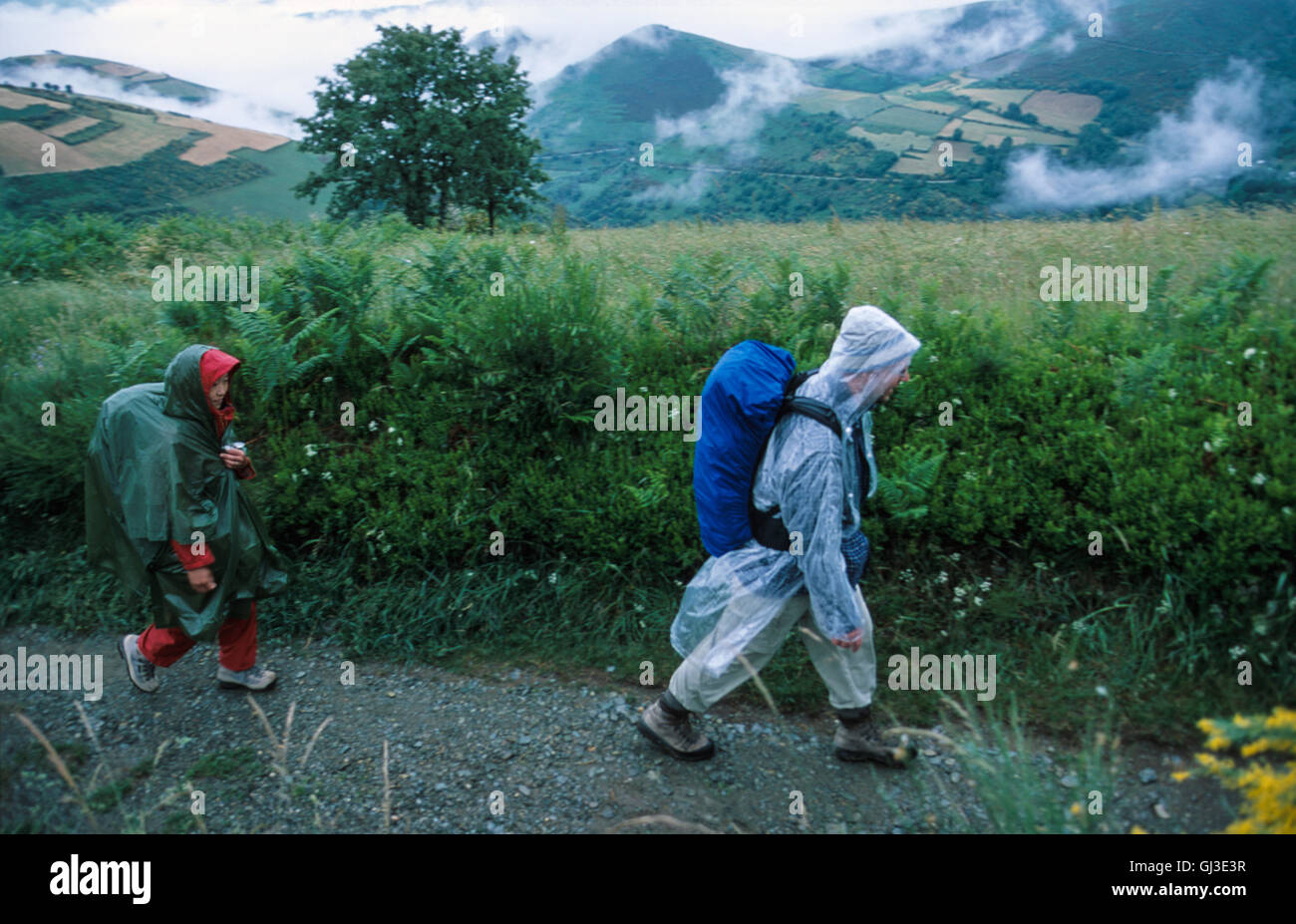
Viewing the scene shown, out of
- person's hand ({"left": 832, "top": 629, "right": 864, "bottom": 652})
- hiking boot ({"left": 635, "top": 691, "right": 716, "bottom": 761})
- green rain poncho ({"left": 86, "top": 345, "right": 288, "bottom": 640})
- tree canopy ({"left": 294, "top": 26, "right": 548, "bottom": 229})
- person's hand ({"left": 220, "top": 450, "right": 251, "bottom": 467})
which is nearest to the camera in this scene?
person's hand ({"left": 832, "top": 629, "right": 864, "bottom": 652})

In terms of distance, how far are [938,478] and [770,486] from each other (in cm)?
220

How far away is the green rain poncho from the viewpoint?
13.5 ft

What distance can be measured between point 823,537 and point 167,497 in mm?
3409

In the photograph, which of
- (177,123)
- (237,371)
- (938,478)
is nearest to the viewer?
(938,478)

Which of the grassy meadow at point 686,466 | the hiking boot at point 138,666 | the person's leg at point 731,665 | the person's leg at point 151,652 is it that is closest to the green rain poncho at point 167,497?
the person's leg at point 151,652

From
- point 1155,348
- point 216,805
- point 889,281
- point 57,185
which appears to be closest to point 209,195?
point 57,185

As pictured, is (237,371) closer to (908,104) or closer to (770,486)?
(770,486)

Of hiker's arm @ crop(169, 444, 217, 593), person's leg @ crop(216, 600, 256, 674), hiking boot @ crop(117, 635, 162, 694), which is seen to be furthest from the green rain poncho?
hiking boot @ crop(117, 635, 162, 694)

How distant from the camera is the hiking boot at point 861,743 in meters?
3.91

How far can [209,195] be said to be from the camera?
18922 mm

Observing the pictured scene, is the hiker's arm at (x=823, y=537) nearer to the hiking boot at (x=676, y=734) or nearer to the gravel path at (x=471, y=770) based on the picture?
the gravel path at (x=471, y=770)

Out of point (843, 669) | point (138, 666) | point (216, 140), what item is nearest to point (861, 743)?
point (843, 669)

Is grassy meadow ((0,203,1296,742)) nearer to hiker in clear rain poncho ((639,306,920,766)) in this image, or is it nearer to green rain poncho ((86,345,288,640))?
hiker in clear rain poncho ((639,306,920,766))

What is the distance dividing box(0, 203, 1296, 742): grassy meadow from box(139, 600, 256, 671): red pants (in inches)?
25.4
